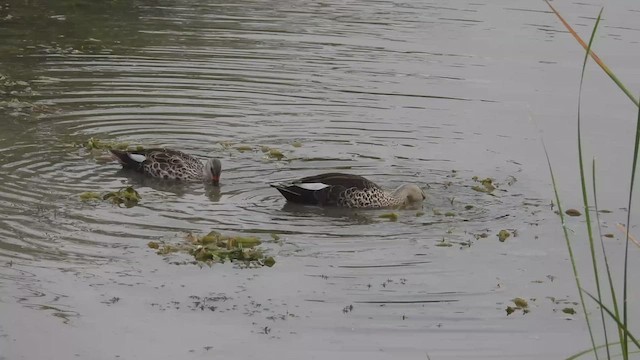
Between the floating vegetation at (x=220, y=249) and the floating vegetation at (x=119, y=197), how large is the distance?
1373 millimetres

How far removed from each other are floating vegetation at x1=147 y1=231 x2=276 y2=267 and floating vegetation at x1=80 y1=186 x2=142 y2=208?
137 centimetres

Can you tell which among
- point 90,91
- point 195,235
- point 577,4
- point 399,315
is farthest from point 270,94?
point 577,4

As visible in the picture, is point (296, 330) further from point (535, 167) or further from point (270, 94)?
point (270, 94)

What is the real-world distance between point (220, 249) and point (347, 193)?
2214 millimetres

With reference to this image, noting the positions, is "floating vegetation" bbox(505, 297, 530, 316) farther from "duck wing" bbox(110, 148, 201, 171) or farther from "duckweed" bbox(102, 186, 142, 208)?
"duck wing" bbox(110, 148, 201, 171)

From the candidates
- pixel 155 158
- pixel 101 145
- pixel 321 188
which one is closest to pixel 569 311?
pixel 321 188

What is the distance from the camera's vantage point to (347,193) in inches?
496

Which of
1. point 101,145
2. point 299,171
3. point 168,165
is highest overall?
point 168,165

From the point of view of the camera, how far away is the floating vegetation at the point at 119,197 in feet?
40.1

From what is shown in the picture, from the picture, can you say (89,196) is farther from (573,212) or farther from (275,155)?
(573,212)

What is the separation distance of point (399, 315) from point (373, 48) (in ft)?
40.1

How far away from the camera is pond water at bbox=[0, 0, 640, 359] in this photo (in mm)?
9289

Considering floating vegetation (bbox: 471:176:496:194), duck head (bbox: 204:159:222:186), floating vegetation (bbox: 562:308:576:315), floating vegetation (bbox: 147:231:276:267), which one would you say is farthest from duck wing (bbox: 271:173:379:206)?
floating vegetation (bbox: 562:308:576:315)

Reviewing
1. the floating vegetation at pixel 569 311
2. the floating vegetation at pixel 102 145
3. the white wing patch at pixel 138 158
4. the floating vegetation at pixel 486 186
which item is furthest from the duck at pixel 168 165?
the floating vegetation at pixel 569 311
